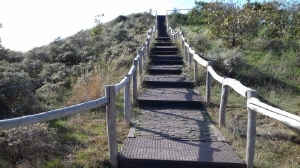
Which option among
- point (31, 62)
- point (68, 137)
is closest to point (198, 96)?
point (68, 137)

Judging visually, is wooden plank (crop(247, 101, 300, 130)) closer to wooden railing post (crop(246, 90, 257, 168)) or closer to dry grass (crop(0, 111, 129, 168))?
wooden railing post (crop(246, 90, 257, 168))

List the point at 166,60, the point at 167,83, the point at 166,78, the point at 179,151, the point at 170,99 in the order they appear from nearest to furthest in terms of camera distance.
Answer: the point at 179,151, the point at 170,99, the point at 167,83, the point at 166,78, the point at 166,60

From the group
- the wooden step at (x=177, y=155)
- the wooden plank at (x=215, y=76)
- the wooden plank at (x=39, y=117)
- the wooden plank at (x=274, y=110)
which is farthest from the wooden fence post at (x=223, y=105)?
the wooden plank at (x=39, y=117)

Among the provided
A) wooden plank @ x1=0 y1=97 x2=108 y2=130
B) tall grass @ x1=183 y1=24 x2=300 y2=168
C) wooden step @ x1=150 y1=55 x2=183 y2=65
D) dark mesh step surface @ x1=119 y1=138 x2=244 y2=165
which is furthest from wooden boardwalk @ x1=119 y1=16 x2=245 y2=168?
wooden step @ x1=150 y1=55 x2=183 y2=65

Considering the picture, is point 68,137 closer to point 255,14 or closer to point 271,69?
point 271,69

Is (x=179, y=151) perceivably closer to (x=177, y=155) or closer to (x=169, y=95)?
(x=177, y=155)

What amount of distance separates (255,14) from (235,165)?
12.2 meters

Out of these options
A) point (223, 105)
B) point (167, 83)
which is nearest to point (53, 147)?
point (223, 105)

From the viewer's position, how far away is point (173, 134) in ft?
20.5

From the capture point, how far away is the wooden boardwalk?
16.3 feet

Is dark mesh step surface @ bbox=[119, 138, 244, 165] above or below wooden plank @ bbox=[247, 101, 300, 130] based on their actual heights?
below

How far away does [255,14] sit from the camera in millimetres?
15766

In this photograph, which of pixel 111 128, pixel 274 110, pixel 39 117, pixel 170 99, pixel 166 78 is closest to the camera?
pixel 39 117

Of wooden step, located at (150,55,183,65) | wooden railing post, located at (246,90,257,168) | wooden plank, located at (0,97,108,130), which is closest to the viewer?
wooden plank, located at (0,97,108,130)
